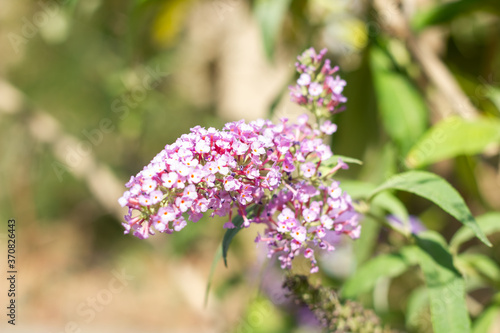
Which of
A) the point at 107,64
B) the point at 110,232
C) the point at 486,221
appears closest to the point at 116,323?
the point at 110,232

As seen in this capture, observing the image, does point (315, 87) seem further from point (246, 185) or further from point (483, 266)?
point (483, 266)

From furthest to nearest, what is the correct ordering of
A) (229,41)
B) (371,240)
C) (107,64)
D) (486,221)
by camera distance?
1. (107,64)
2. (229,41)
3. (371,240)
4. (486,221)

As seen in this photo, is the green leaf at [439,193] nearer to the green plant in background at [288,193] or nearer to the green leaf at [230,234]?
the green plant in background at [288,193]

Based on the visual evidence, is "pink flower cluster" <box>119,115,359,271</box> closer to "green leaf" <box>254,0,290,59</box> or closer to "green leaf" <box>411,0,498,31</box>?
"green leaf" <box>254,0,290,59</box>

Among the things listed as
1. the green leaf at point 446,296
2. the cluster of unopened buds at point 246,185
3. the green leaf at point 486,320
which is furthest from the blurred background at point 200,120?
the cluster of unopened buds at point 246,185

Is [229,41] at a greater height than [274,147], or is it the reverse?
[229,41]

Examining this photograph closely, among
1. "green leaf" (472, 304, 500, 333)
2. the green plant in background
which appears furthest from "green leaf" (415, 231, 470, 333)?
"green leaf" (472, 304, 500, 333)

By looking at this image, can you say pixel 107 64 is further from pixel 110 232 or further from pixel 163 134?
pixel 110 232
